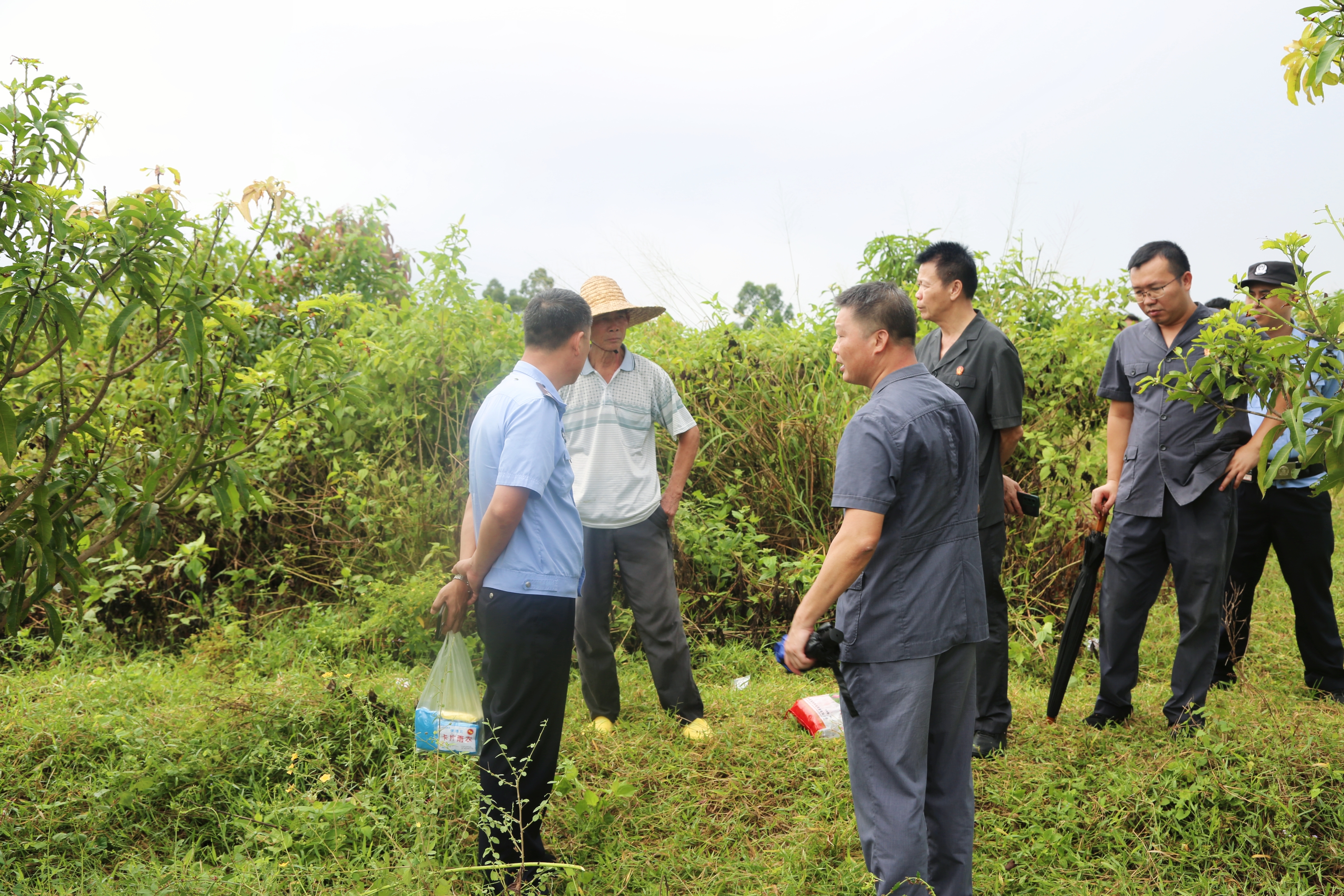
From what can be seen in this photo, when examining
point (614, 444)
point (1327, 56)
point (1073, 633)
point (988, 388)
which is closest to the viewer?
point (1327, 56)

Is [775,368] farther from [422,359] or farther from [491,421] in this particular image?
[491,421]

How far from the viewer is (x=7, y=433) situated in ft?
7.22

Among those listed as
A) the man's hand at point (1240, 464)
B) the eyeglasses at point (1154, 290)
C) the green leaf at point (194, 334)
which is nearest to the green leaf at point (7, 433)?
the green leaf at point (194, 334)

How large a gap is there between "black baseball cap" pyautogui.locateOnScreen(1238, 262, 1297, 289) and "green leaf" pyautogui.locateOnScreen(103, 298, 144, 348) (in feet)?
13.6

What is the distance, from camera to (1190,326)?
355cm

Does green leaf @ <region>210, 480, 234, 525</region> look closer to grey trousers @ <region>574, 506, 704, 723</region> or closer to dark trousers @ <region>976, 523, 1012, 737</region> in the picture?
grey trousers @ <region>574, 506, 704, 723</region>

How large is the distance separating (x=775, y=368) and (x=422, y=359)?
2.25m

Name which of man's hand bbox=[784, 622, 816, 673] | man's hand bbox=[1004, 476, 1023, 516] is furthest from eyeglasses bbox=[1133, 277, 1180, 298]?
man's hand bbox=[784, 622, 816, 673]

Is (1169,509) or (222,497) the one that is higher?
(222,497)

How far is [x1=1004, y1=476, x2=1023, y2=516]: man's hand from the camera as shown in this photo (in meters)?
3.70

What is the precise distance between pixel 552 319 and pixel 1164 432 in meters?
2.50

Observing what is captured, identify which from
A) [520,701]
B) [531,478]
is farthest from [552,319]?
[520,701]

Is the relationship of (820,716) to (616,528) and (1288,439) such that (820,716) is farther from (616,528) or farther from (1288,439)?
(1288,439)

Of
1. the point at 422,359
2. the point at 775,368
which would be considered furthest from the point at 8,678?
the point at 775,368
